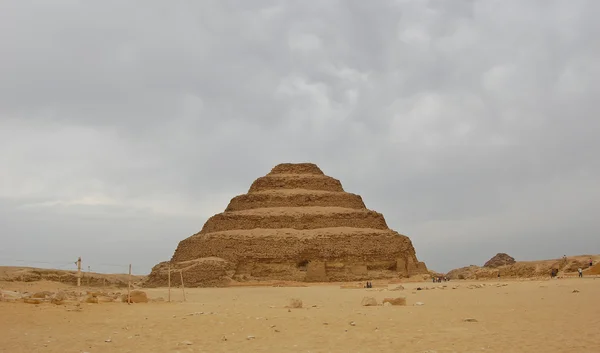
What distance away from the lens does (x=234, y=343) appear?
9.23m

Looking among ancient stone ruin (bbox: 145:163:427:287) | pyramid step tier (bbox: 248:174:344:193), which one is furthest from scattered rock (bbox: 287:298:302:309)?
pyramid step tier (bbox: 248:174:344:193)

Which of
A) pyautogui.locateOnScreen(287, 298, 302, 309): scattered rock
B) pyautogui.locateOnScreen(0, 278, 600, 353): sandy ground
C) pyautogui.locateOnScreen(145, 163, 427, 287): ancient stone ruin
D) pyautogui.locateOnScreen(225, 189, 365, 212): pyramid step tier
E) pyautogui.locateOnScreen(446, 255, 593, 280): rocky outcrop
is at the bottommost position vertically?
pyautogui.locateOnScreen(0, 278, 600, 353): sandy ground

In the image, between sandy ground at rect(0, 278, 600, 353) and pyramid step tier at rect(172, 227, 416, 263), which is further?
pyramid step tier at rect(172, 227, 416, 263)

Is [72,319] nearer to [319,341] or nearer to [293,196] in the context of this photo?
[319,341]

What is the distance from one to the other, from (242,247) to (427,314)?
2899cm

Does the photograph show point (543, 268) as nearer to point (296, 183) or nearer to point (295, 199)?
point (295, 199)

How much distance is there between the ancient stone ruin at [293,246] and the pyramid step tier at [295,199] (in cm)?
9

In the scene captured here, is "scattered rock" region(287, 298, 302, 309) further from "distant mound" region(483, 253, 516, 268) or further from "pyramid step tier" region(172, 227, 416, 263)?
"distant mound" region(483, 253, 516, 268)

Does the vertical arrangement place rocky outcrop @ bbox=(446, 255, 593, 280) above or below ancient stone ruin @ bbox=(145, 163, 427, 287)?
below

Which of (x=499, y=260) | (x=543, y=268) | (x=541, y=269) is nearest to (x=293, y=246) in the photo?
(x=541, y=269)

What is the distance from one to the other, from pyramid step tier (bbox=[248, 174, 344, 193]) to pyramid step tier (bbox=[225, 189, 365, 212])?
116 centimetres

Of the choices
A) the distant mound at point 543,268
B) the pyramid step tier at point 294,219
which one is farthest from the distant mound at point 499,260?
the pyramid step tier at point 294,219

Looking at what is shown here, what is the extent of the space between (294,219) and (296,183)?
7246mm

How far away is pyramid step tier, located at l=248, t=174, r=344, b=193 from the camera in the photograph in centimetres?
5056
